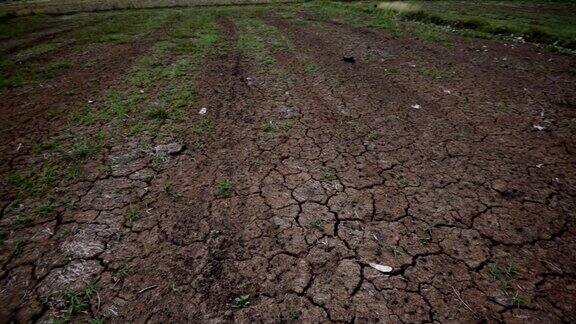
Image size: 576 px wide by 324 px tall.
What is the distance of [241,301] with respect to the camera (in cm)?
221

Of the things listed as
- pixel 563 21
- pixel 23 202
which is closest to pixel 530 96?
pixel 23 202

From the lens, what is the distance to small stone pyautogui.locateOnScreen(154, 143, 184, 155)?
385 cm

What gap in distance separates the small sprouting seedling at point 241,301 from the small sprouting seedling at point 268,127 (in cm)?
257

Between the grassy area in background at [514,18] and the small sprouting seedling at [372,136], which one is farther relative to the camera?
the grassy area in background at [514,18]

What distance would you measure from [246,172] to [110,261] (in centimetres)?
165

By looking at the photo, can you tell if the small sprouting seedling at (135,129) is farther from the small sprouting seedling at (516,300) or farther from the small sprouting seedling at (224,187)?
the small sprouting seedling at (516,300)

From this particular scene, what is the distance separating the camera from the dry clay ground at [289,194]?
2.24 meters

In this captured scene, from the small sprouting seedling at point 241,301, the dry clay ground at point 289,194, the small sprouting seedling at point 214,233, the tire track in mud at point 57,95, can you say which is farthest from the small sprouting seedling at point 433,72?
the tire track in mud at point 57,95

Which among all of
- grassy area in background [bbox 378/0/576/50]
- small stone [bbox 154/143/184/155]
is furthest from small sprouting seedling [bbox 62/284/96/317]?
grassy area in background [bbox 378/0/576/50]

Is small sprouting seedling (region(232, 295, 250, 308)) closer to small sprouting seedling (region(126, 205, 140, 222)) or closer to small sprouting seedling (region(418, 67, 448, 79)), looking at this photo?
small sprouting seedling (region(126, 205, 140, 222))

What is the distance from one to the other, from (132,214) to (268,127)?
2.23 m

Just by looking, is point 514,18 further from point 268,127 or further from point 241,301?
point 241,301

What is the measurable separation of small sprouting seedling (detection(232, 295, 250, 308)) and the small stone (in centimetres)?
229

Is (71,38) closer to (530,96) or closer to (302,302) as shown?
(302,302)
